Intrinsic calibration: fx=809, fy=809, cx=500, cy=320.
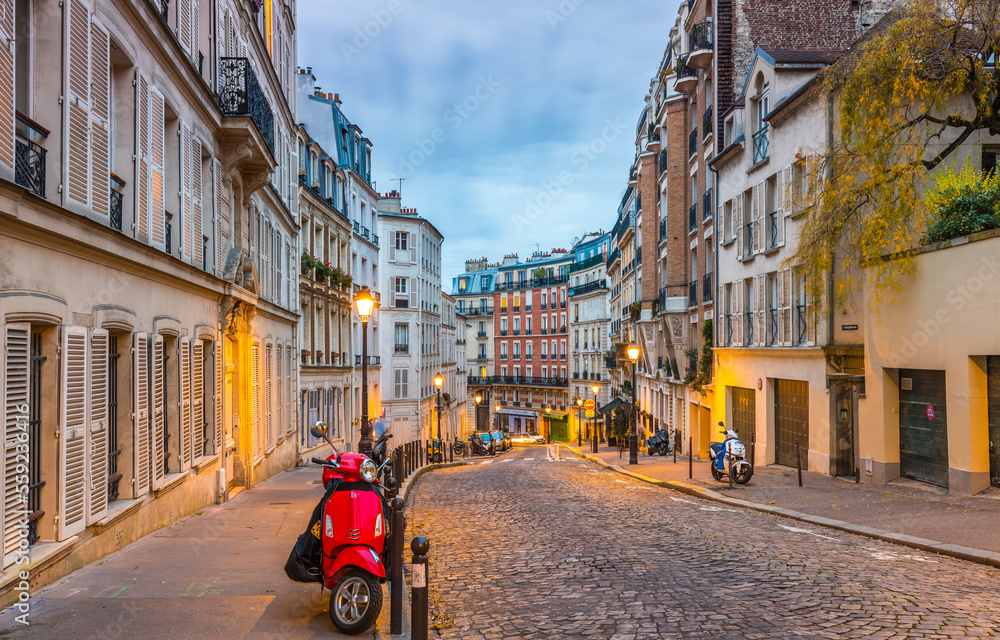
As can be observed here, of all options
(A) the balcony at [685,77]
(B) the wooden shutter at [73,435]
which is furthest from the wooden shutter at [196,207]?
(A) the balcony at [685,77]

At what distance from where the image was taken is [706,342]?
29.0 metres

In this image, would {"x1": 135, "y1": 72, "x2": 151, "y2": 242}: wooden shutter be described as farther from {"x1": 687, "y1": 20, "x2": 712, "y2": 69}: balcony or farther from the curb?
{"x1": 687, "y1": 20, "x2": 712, "y2": 69}: balcony

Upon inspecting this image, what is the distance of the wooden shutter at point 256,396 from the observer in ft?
58.3

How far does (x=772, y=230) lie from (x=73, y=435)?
62.4ft

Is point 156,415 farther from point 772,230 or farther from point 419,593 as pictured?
point 772,230

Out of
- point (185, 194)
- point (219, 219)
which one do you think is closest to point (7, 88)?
point (185, 194)

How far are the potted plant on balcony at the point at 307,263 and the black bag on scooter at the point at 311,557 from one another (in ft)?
73.9

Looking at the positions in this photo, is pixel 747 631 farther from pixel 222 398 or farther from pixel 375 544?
pixel 222 398

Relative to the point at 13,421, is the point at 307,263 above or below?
above

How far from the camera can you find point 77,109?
26.6 feet

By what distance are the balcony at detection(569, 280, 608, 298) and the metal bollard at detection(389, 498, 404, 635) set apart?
63.8m

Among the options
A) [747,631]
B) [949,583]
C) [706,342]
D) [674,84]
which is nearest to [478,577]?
[747,631]

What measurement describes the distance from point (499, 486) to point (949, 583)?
11766 mm

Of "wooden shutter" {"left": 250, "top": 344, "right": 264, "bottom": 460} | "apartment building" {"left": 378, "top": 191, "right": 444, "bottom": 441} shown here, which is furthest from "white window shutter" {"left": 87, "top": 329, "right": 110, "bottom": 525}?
"apartment building" {"left": 378, "top": 191, "right": 444, "bottom": 441}
